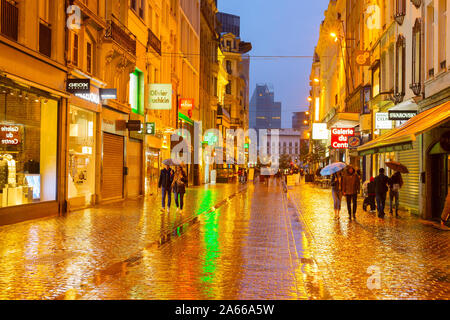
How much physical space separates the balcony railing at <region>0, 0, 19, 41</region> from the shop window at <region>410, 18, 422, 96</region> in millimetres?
13155

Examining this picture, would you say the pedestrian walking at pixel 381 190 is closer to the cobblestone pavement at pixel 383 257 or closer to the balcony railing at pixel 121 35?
the cobblestone pavement at pixel 383 257

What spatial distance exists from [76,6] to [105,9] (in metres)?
4.18

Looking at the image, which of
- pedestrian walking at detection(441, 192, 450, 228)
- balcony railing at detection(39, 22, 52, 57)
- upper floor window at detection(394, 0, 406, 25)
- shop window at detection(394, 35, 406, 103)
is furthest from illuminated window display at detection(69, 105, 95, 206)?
upper floor window at detection(394, 0, 406, 25)

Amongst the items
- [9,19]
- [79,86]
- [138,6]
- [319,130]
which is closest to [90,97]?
[79,86]

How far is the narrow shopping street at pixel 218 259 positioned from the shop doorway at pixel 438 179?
1.39 metres

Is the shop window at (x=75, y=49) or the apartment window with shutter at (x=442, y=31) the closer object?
the apartment window with shutter at (x=442, y=31)

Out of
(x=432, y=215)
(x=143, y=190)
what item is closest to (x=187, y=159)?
(x=143, y=190)

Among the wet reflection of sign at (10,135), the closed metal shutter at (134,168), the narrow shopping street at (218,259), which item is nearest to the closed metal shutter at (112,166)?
the closed metal shutter at (134,168)

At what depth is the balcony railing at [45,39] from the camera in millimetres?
17969

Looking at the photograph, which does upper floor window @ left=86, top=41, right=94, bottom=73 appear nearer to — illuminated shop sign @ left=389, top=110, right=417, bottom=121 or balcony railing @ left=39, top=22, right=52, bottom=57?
balcony railing @ left=39, top=22, right=52, bottom=57

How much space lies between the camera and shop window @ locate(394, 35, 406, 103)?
876 inches
